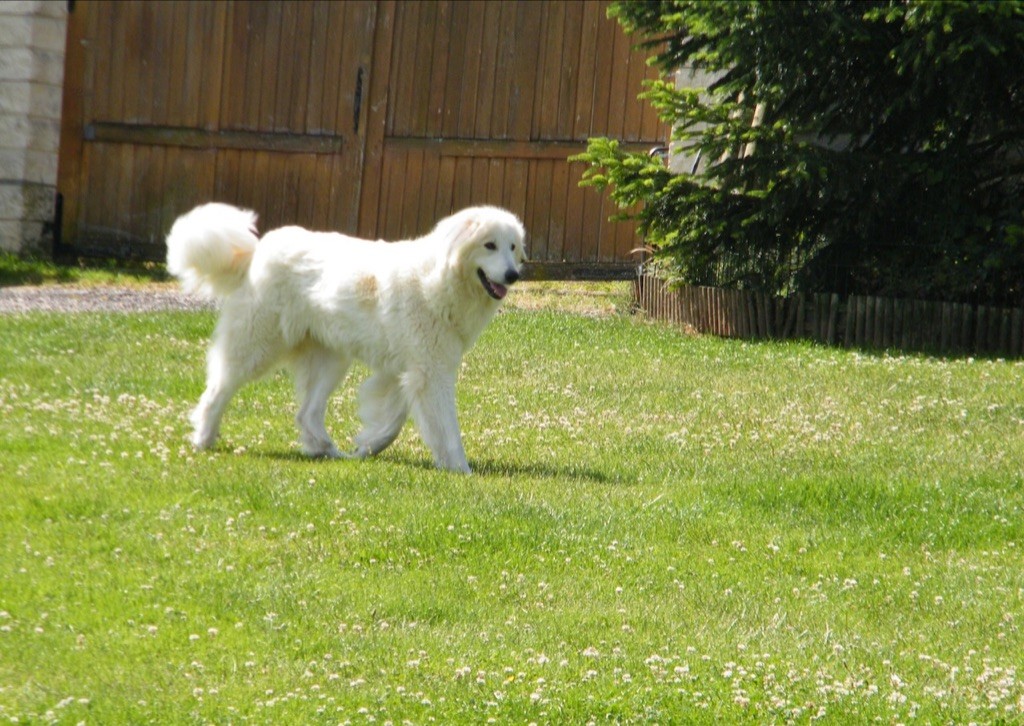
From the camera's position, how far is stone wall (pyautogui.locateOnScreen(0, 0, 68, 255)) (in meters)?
15.5

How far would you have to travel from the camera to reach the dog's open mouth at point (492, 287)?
24.8ft

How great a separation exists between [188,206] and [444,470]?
9596mm

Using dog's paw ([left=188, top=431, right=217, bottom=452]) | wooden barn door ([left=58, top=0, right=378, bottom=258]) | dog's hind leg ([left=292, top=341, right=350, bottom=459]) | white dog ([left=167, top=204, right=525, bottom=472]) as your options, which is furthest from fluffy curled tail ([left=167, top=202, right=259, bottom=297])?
wooden barn door ([left=58, top=0, right=378, bottom=258])

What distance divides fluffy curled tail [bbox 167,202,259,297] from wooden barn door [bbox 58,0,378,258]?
7709mm

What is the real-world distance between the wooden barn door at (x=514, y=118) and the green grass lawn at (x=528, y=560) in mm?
5727

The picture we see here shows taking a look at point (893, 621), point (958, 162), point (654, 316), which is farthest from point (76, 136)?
point (893, 621)

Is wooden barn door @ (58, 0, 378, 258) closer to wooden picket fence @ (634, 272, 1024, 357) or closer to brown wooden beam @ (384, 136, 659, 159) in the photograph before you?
brown wooden beam @ (384, 136, 659, 159)

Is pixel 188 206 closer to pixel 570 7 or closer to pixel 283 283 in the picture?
pixel 570 7

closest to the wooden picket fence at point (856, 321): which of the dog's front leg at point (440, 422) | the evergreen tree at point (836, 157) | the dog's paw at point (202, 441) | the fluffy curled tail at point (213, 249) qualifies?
the evergreen tree at point (836, 157)

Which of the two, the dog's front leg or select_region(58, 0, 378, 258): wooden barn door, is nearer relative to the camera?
the dog's front leg

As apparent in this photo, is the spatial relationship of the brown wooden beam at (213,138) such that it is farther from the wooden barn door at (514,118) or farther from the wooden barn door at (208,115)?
the wooden barn door at (514,118)

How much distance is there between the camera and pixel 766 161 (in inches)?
458

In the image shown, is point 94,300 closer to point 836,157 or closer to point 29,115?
point 29,115

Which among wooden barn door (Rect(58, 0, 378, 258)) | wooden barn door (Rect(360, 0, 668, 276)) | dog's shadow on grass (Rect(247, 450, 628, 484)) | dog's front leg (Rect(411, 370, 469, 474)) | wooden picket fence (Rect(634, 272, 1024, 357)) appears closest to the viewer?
dog's shadow on grass (Rect(247, 450, 628, 484))
